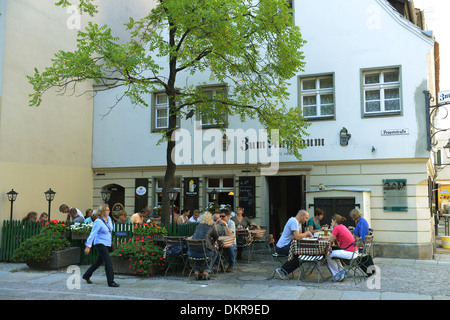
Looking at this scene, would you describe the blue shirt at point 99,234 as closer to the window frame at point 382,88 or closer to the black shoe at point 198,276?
the black shoe at point 198,276

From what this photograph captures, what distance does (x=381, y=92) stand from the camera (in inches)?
548

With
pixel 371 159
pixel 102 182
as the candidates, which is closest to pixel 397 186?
pixel 371 159

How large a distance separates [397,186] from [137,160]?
970cm

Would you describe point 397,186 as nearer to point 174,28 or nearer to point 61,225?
point 174,28

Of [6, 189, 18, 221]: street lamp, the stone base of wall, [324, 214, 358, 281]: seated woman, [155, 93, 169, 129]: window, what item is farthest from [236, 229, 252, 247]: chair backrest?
[6, 189, 18, 221]: street lamp

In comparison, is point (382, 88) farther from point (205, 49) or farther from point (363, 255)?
point (363, 255)

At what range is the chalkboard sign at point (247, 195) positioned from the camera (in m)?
15.2

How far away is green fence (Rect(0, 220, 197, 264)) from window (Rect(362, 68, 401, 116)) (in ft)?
23.2

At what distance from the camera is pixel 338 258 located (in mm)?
9336

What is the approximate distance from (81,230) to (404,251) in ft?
31.8

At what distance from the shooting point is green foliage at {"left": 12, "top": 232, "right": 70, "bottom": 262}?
36.0 ft

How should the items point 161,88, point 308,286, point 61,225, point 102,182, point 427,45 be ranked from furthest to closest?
1. point 102,182
2. point 161,88
3. point 427,45
4. point 61,225
5. point 308,286

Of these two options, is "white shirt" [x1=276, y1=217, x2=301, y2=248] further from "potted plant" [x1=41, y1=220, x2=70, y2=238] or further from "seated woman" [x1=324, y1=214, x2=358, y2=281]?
"potted plant" [x1=41, y1=220, x2=70, y2=238]

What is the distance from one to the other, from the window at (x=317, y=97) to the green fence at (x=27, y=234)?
232 inches
